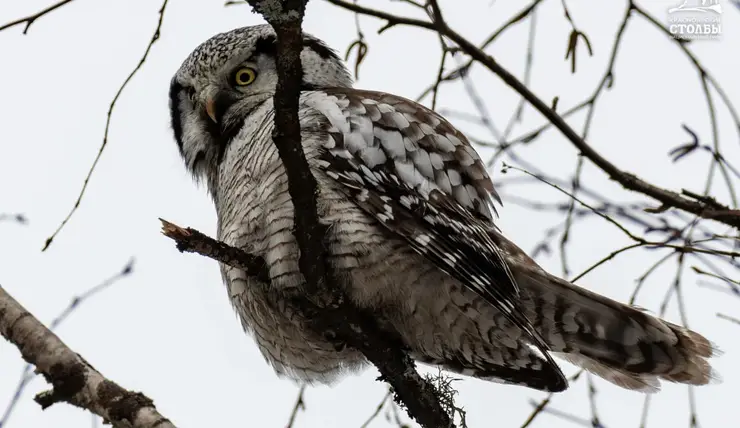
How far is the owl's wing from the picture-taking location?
9.78 feet

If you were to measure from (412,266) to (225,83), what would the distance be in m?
1.41

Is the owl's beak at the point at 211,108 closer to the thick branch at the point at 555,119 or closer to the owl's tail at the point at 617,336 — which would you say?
the thick branch at the point at 555,119

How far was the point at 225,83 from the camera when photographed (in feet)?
12.7

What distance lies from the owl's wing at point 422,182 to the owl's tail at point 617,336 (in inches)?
7.6

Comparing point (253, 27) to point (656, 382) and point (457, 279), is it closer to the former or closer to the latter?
point (457, 279)

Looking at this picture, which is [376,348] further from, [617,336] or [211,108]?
[211,108]

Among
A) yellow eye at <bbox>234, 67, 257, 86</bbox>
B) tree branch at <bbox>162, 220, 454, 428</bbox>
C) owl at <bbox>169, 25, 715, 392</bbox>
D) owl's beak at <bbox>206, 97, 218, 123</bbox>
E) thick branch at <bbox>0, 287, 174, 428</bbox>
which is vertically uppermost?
yellow eye at <bbox>234, 67, 257, 86</bbox>

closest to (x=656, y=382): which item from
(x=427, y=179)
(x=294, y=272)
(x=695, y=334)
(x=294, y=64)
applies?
(x=695, y=334)

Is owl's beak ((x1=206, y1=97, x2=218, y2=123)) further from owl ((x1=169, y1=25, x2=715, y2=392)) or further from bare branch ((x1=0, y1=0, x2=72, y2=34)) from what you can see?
bare branch ((x1=0, y1=0, x2=72, y2=34))

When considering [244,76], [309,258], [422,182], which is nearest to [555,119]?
[422,182]

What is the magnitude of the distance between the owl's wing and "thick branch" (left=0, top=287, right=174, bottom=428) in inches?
42.4

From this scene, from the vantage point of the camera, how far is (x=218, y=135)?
3.86 metres

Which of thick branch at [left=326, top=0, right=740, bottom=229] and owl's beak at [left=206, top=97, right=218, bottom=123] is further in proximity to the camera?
owl's beak at [left=206, top=97, right=218, bottom=123]

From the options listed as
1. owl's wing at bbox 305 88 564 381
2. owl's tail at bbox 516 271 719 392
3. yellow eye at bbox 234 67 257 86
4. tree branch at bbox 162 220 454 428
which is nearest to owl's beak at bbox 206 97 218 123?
yellow eye at bbox 234 67 257 86
